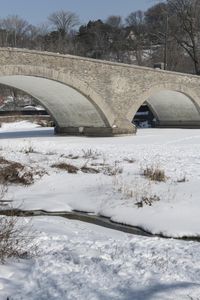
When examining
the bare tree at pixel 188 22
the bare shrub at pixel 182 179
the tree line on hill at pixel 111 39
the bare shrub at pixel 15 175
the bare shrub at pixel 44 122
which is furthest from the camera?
the tree line on hill at pixel 111 39

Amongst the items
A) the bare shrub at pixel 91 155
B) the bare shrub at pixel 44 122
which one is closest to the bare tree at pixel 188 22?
the bare shrub at pixel 44 122

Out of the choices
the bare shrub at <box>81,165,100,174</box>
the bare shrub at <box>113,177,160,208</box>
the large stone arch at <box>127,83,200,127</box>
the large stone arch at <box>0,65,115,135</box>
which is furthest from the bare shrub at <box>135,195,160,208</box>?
the large stone arch at <box>127,83,200,127</box>

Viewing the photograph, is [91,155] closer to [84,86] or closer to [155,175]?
[155,175]

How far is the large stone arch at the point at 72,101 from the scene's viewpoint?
2151 centimetres

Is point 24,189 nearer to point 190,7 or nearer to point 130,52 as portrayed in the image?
point 190,7

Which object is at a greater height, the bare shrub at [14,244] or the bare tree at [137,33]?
the bare tree at [137,33]

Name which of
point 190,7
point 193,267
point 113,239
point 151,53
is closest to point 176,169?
point 113,239

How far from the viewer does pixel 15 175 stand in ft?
38.5

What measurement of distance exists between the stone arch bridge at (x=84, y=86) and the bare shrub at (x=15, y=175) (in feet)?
29.7

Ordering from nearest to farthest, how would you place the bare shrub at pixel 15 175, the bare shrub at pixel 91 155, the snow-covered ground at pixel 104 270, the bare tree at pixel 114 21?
1. the snow-covered ground at pixel 104 270
2. the bare shrub at pixel 15 175
3. the bare shrub at pixel 91 155
4. the bare tree at pixel 114 21

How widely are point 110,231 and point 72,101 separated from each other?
19101 millimetres

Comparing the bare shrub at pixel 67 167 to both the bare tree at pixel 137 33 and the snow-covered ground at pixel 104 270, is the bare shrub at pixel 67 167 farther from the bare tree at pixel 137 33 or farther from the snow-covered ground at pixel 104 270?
the bare tree at pixel 137 33

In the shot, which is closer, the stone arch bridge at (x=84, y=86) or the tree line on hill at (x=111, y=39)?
the stone arch bridge at (x=84, y=86)

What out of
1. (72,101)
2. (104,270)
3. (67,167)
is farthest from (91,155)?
(104,270)
